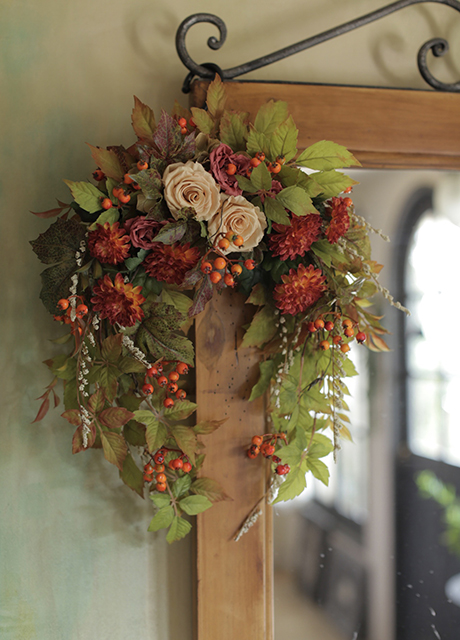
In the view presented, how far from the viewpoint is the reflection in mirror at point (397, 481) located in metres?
0.80

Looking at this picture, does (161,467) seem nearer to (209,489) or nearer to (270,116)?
(209,489)

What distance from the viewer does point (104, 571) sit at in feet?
2.49

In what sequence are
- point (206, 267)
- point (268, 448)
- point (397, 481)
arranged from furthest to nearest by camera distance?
1. point (397, 481)
2. point (268, 448)
3. point (206, 267)

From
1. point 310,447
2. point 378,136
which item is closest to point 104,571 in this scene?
point 310,447

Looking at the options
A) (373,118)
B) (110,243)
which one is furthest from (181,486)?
(373,118)

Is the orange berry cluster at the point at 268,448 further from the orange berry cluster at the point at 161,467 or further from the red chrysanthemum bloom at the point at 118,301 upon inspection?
the red chrysanthemum bloom at the point at 118,301

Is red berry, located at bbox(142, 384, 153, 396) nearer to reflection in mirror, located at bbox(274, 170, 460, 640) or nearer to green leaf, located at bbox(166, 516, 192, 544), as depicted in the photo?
green leaf, located at bbox(166, 516, 192, 544)

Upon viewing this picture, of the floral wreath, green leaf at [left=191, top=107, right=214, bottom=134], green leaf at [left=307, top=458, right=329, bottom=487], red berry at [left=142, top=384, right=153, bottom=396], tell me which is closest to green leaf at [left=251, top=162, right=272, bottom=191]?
the floral wreath

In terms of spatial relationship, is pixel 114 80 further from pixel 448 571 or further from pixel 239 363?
pixel 448 571

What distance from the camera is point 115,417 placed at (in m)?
0.63

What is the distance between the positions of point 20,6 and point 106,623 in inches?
41.3

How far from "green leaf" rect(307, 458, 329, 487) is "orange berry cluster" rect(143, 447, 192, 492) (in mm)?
200

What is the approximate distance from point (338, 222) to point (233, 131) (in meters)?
0.20

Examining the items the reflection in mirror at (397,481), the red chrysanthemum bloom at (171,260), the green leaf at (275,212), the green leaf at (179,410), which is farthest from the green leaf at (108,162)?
the reflection in mirror at (397,481)
